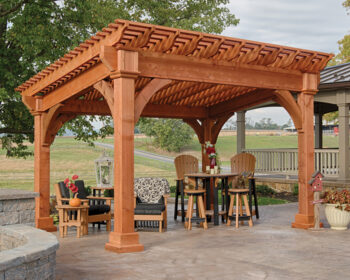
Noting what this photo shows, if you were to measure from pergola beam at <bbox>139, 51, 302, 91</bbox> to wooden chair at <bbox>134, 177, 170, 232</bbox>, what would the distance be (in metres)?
2.29

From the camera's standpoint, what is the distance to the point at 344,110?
473 inches

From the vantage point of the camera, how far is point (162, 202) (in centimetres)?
822

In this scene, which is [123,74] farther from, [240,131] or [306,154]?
[240,131]

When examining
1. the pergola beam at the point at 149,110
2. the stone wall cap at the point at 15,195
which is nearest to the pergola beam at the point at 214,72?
the stone wall cap at the point at 15,195

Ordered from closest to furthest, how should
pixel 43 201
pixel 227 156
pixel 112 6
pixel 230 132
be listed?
pixel 43 201
pixel 112 6
pixel 227 156
pixel 230 132

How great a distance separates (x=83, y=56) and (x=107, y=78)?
0.54 metres

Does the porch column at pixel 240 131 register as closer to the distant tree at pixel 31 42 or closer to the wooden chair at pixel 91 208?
the distant tree at pixel 31 42

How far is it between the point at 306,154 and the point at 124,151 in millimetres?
3458

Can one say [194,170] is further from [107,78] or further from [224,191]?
[107,78]

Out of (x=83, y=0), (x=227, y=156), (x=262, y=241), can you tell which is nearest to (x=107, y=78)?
(x=262, y=241)

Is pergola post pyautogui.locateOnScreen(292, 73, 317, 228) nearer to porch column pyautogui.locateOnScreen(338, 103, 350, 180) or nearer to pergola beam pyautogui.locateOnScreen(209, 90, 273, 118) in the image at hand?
pergola beam pyautogui.locateOnScreen(209, 90, 273, 118)

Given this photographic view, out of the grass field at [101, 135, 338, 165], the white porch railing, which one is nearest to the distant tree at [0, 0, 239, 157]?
the white porch railing

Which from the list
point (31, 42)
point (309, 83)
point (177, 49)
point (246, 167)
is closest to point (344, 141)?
point (246, 167)

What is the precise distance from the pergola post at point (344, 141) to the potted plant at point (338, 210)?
4.36 m
